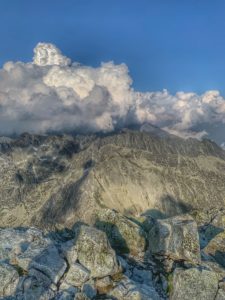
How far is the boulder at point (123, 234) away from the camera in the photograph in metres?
45.3

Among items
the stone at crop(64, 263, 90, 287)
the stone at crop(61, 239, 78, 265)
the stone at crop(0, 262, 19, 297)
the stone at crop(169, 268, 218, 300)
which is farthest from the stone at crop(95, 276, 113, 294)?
the stone at crop(0, 262, 19, 297)

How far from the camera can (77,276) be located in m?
38.1

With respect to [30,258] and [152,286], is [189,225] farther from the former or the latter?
[30,258]

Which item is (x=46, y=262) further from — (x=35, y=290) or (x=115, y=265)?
(x=115, y=265)

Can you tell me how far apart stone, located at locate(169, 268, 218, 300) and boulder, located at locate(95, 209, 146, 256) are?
8.93 meters

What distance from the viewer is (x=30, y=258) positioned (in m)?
39.5

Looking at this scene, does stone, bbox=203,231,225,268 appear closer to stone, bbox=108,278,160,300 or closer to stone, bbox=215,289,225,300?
stone, bbox=215,289,225,300

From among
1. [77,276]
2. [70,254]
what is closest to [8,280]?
[70,254]

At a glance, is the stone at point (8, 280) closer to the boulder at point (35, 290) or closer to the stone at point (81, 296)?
the boulder at point (35, 290)

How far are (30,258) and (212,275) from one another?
16391 mm

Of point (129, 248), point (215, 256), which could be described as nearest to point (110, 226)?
point (129, 248)

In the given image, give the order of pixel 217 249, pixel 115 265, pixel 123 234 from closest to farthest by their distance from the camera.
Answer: pixel 115 265 < pixel 123 234 < pixel 217 249

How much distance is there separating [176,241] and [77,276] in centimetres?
1056

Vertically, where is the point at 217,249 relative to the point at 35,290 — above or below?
above
